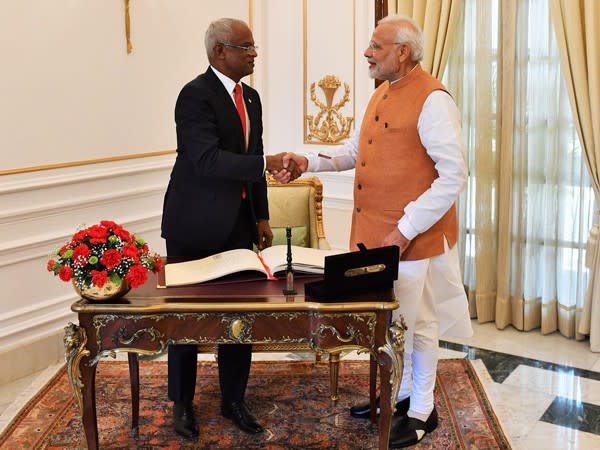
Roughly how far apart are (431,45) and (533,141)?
843 mm

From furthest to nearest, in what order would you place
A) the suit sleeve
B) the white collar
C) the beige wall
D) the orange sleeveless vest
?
1. the beige wall
2. the suit sleeve
3. the white collar
4. the orange sleeveless vest

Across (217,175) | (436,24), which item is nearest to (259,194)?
(217,175)

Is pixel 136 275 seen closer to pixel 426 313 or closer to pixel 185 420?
pixel 185 420

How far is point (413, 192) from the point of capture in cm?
327

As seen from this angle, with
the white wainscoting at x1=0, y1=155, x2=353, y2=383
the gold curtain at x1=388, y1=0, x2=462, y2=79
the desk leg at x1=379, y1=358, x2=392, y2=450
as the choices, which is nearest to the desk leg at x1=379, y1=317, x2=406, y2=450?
the desk leg at x1=379, y1=358, x2=392, y2=450

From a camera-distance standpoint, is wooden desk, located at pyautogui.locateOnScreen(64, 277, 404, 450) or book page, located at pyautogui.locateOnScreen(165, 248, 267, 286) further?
book page, located at pyautogui.locateOnScreen(165, 248, 267, 286)

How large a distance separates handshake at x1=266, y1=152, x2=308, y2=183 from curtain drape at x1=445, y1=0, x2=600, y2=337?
1665 millimetres

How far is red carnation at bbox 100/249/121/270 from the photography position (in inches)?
108

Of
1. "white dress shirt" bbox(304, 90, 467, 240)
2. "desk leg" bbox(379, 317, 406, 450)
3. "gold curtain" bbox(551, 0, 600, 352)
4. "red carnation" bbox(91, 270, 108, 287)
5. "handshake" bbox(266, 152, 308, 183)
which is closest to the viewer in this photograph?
"red carnation" bbox(91, 270, 108, 287)

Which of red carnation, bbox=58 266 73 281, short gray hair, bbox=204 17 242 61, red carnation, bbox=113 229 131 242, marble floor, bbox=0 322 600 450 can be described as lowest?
marble floor, bbox=0 322 600 450

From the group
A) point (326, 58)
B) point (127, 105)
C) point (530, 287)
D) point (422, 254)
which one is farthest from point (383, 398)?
point (326, 58)

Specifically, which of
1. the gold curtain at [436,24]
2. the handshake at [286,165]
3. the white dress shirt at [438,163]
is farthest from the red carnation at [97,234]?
the gold curtain at [436,24]

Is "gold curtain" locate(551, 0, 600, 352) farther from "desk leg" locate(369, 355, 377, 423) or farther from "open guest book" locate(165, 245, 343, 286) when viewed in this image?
"open guest book" locate(165, 245, 343, 286)

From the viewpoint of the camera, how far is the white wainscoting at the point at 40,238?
4.24 meters
